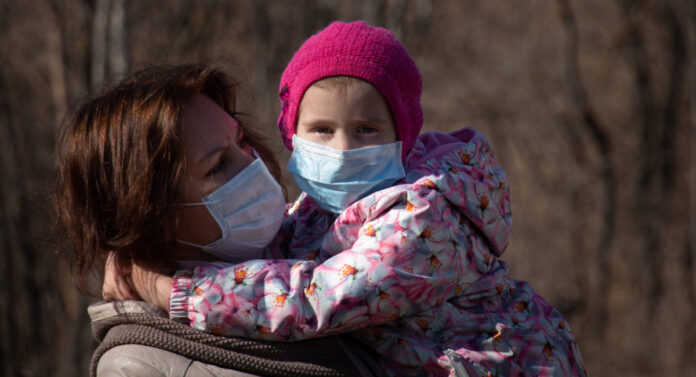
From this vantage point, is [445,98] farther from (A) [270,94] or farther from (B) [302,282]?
(B) [302,282]

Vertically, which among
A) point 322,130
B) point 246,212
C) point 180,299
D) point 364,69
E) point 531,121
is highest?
point 364,69

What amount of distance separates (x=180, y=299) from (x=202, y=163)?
0.43m

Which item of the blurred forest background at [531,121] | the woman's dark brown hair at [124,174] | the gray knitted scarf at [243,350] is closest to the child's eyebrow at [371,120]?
the woman's dark brown hair at [124,174]

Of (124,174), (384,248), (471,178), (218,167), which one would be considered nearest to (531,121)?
(471,178)

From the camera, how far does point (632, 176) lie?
880 cm

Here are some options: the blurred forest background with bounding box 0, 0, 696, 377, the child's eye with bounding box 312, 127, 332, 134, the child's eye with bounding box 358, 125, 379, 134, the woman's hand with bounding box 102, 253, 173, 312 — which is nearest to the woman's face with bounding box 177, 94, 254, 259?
the woman's hand with bounding box 102, 253, 173, 312

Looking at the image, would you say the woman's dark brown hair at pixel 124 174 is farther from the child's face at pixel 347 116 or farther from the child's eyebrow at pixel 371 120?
the child's eyebrow at pixel 371 120

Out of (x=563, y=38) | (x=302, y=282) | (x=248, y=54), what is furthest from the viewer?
(x=563, y=38)

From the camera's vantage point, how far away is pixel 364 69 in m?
2.12

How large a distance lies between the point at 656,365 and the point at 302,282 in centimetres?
730

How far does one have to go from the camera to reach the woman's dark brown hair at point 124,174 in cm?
195

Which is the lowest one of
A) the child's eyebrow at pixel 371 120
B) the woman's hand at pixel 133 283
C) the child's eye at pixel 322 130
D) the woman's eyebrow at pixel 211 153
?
the woman's hand at pixel 133 283

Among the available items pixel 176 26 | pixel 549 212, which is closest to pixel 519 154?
pixel 549 212

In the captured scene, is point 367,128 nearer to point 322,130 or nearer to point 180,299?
point 322,130
